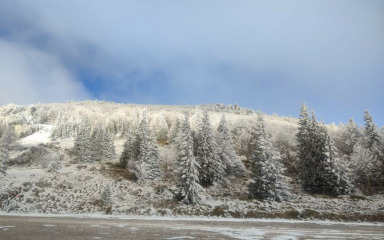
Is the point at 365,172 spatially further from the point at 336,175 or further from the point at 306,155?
the point at 306,155

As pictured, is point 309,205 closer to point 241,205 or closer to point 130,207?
point 241,205

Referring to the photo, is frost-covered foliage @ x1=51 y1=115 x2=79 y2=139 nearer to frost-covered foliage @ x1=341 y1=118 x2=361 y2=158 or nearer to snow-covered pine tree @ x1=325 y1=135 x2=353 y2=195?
frost-covered foliage @ x1=341 y1=118 x2=361 y2=158

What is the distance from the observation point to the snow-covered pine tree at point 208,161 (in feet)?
154

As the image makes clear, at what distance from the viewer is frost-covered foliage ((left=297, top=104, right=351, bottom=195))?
1566 inches

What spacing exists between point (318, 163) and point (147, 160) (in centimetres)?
3151

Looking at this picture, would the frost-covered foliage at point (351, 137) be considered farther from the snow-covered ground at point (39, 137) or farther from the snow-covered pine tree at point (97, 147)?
the snow-covered ground at point (39, 137)

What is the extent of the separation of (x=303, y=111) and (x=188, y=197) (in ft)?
90.0

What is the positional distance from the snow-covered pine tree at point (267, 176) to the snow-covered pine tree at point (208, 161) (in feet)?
34.0

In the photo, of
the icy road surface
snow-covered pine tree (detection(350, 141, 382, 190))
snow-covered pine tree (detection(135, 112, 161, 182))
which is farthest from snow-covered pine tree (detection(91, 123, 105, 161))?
snow-covered pine tree (detection(350, 141, 382, 190))

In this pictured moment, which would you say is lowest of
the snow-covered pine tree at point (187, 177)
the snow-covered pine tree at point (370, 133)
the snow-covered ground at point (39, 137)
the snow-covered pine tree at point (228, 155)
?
the snow-covered pine tree at point (187, 177)

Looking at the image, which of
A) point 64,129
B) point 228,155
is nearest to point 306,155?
point 228,155

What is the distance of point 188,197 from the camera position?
34125mm

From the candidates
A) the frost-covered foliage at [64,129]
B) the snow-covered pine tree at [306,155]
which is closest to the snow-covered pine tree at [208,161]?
the snow-covered pine tree at [306,155]

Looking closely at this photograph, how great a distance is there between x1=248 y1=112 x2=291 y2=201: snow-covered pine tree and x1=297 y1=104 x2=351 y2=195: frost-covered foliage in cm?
845
